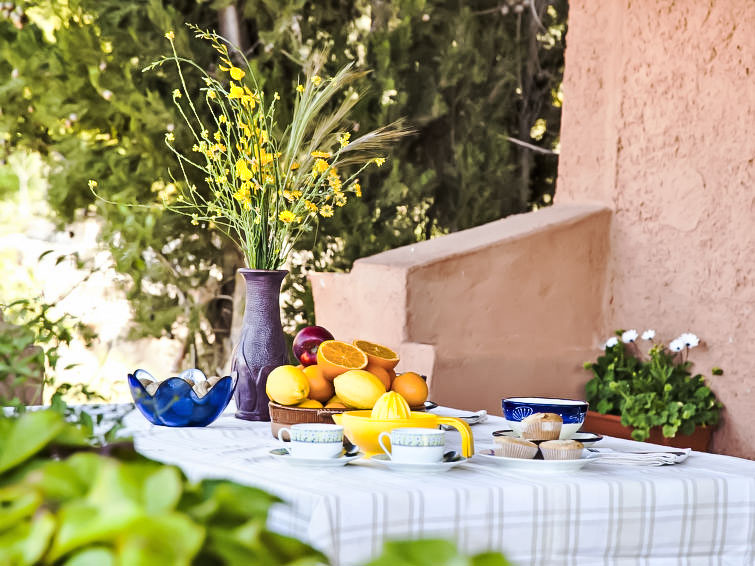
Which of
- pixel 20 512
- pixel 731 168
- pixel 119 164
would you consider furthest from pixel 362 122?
pixel 20 512

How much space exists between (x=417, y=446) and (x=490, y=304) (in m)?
2.21

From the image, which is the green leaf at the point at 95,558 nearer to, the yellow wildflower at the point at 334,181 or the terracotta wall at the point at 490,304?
the yellow wildflower at the point at 334,181

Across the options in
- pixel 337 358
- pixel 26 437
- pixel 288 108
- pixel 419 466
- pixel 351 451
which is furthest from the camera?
pixel 288 108

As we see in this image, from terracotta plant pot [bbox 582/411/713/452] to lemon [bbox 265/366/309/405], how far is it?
1.97m

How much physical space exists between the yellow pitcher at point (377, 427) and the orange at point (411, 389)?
243 mm

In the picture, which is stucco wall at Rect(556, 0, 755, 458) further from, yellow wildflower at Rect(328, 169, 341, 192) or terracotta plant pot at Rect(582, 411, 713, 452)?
yellow wildflower at Rect(328, 169, 341, 192)

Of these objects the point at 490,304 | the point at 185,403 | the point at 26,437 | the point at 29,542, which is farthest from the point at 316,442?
the point at 490,304

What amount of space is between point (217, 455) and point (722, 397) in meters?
2.35

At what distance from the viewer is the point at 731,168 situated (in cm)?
351

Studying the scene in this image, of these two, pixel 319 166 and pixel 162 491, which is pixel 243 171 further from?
pixel 162 491

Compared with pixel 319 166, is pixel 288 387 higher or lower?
lower

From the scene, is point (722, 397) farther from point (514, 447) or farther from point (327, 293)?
point (514, 447)

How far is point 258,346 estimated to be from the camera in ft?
7.45

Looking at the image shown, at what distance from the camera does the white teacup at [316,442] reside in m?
1.63
